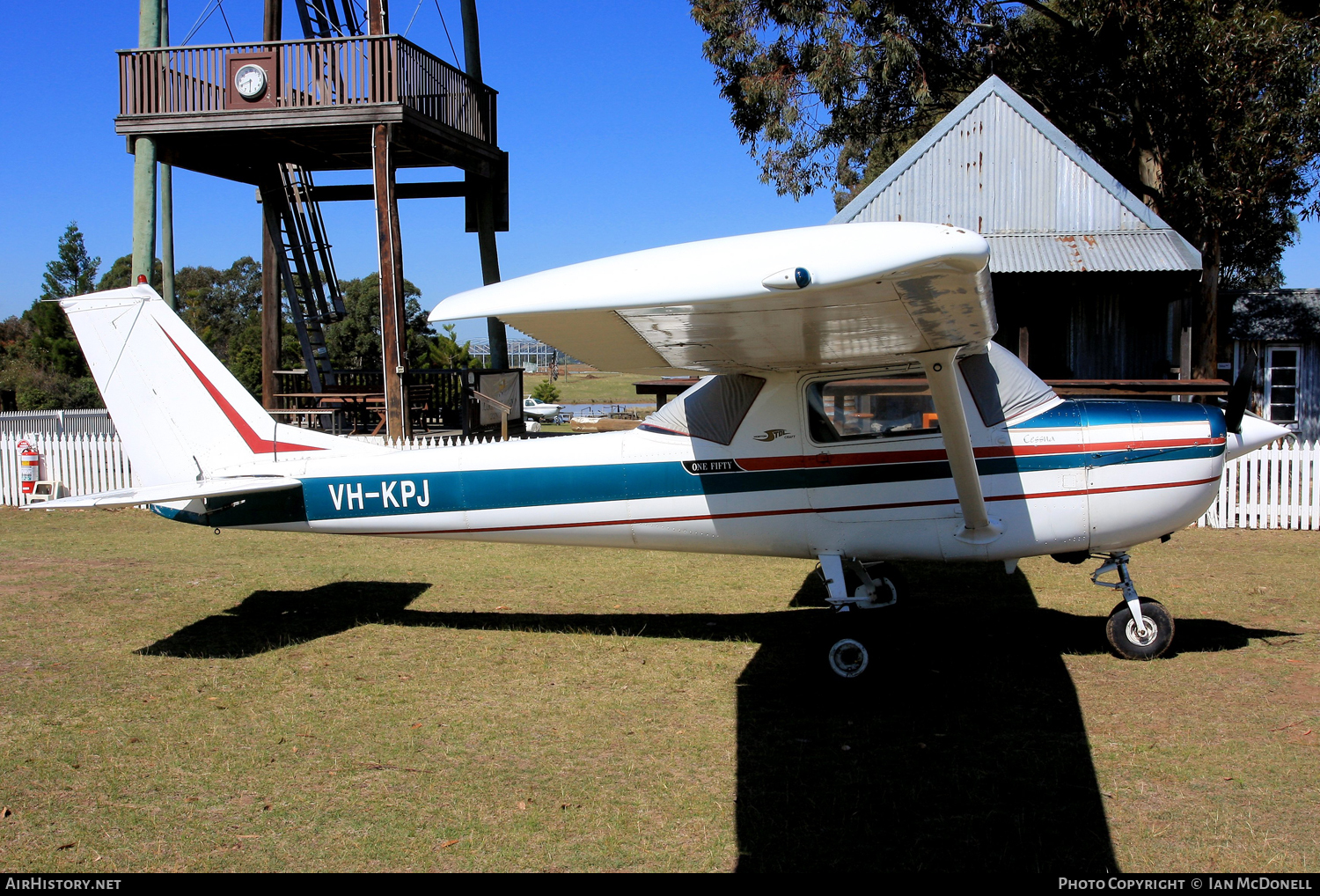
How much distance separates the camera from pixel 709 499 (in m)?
6.35

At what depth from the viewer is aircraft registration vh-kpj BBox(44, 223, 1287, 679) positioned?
5.21 meters

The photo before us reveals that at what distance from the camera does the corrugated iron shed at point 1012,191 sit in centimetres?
1465

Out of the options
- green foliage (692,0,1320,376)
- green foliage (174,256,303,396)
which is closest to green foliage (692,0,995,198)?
green foliage (692,0,1320,376)

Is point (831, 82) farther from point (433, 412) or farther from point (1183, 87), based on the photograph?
point (433, 412)

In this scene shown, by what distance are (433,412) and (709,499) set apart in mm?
14834

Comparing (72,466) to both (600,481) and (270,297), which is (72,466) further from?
(600,481)

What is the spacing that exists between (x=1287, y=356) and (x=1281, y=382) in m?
0.58

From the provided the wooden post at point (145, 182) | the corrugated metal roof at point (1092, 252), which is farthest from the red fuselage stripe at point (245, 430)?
the corrugated metal roof at point (1092, 252)

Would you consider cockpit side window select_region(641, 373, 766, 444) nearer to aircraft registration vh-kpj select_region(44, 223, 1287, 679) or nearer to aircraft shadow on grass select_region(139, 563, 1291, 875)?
aircraft registration vh-kpj select_region(44, 223, 1287, 679)

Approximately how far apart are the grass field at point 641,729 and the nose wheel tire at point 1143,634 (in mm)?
131

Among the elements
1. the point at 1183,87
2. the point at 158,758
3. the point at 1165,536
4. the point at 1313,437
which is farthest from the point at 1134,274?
the point at 158,758

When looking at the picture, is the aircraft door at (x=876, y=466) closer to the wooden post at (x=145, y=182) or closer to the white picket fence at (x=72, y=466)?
the wooden post at (x=145, y=182)

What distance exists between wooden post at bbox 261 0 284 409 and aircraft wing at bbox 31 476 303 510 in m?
9.97

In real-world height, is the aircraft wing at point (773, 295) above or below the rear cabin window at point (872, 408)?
above
